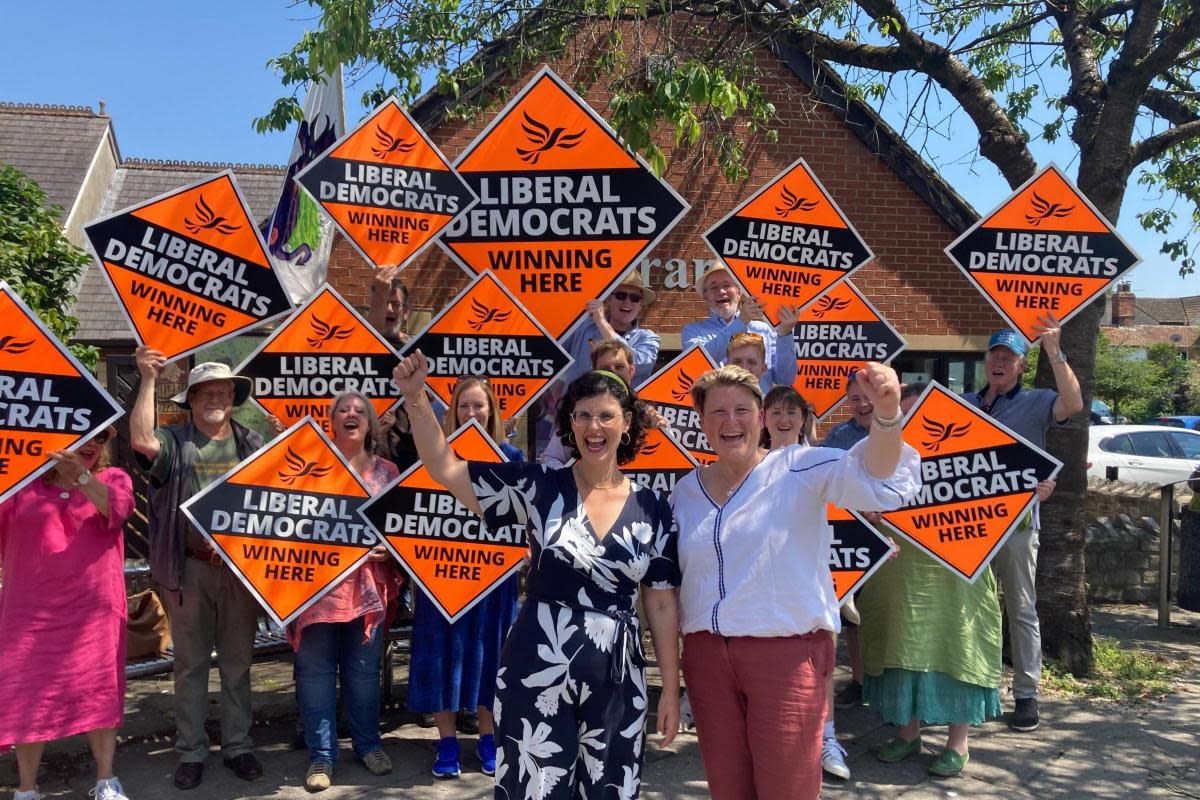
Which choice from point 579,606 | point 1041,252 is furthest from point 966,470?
point 579,606

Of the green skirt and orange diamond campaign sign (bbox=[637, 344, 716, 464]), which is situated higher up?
orange diamond campaign sign (bbox=[637, 344, 716, 464])

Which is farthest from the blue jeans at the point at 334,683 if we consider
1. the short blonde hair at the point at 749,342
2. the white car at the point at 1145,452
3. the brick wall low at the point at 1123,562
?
the white car at the point at 1145,452

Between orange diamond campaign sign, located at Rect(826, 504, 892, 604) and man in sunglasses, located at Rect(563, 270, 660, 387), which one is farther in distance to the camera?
man in sunglasses, located at Rect(563, 270, 660, 387)

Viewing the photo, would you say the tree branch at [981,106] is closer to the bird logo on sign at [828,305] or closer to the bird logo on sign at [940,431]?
the bird logo on sign at [828,305]

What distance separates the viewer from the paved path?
14.7 ft

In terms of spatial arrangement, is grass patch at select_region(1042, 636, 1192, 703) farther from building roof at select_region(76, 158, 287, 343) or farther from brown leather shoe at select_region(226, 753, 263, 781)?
building roof at select_region(76, 158, 287, 343)

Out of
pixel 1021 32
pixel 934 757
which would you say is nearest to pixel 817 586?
pixel 934 757

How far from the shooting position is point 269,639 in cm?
605

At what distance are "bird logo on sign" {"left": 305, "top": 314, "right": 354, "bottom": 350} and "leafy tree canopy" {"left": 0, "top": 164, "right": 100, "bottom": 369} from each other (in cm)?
252

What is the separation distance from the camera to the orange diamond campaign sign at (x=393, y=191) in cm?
468

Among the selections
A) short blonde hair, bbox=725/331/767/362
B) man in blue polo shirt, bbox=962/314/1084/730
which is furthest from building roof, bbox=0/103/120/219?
man in blue polo shirt, bbox=962/314/1084/730

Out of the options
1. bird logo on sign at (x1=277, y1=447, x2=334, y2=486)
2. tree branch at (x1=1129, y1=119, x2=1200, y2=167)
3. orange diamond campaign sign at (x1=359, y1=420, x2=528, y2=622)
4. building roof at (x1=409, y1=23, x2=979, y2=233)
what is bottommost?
orange diamond campaign sign at (x1=359, y1=420, x2=528, y2=622)

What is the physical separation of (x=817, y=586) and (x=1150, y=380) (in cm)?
3816

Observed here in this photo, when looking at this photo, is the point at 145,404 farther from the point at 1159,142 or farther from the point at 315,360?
the point at 1159,142
